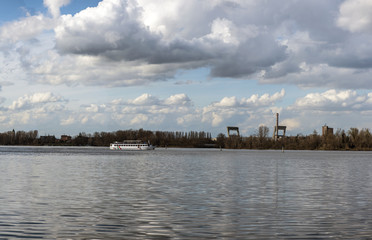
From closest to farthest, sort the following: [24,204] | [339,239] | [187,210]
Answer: [339,239] < [187,210] < [24,204]

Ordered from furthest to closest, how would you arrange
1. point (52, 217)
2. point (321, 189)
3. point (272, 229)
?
point (321, 189)
point (52, 217)
point (272, 229)

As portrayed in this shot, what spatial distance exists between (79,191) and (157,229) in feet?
57.9

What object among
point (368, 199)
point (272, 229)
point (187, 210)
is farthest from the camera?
point (368, 199)

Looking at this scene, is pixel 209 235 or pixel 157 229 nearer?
pixel 209 235

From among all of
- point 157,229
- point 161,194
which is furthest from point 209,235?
point 161,194

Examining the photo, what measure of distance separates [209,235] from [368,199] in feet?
61.4

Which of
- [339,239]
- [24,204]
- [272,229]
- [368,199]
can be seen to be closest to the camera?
[339,239]

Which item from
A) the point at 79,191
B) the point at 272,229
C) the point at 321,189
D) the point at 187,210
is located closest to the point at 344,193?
the point at 321,189

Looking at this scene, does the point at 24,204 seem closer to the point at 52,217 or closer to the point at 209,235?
the point at 52,217

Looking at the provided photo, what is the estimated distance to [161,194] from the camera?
116ft

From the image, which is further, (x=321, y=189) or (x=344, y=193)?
(x=321, y=189)

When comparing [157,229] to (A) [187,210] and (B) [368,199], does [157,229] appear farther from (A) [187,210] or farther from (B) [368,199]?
(B) [368,199]

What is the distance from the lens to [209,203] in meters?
29.8

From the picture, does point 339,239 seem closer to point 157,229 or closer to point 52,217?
point 157,229
